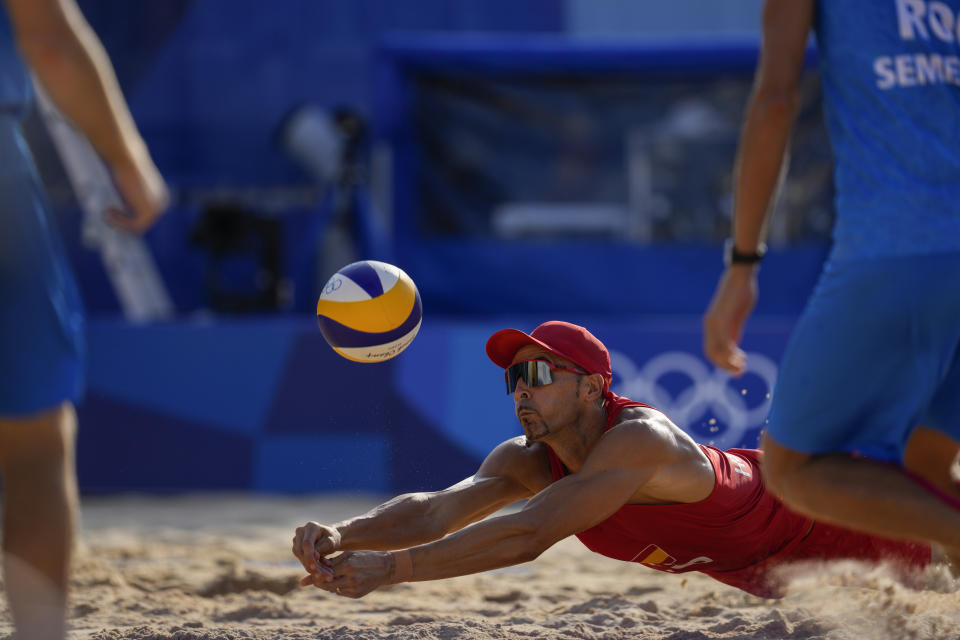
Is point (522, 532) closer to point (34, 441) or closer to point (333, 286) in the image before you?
A: point (333, 286)

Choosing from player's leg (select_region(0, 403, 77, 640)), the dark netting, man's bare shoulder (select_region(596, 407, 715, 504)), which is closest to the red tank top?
man's bare shoulder (select_region(596, 407, 715, 504))

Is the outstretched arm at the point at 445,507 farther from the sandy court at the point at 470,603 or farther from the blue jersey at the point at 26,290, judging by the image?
the blue jersey at the point at 26,290

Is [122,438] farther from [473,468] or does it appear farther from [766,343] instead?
[766,343]

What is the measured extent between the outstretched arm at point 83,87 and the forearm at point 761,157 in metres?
1.33

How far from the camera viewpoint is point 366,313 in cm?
365

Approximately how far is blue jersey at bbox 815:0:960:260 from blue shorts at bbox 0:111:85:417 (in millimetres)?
1640

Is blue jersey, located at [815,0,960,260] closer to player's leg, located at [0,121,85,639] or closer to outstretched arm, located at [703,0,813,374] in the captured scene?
outstretched arm, located at [703,0,813,374]

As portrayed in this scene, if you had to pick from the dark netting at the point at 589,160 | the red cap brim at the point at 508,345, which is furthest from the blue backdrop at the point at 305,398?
the red cap brim at the point at 508,345

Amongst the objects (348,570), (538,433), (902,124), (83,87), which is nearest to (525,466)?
(538,433)

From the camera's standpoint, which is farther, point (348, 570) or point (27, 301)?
point (348, 570)

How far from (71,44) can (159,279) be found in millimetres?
8217

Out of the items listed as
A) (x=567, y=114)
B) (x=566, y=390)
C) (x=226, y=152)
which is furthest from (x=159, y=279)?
(x=566, y=390)

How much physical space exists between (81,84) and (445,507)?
207 centimetres

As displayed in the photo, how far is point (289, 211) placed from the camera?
34.0 feet
